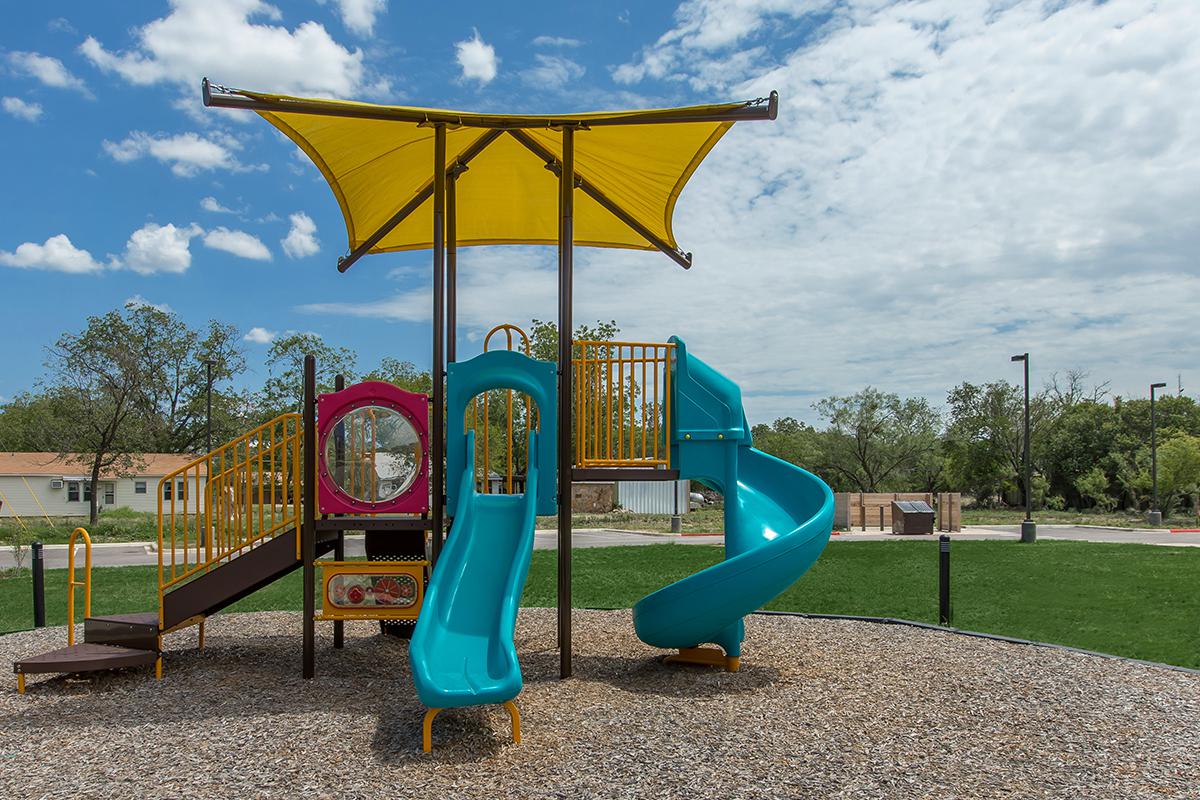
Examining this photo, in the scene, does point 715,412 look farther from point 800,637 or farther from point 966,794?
point 966,794

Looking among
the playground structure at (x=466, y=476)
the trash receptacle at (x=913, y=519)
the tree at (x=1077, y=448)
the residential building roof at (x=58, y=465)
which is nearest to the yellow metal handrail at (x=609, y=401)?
the playground structure at (x=466, y=476)

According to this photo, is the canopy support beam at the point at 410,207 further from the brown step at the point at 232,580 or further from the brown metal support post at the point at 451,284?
the brown step at the point at 232,580

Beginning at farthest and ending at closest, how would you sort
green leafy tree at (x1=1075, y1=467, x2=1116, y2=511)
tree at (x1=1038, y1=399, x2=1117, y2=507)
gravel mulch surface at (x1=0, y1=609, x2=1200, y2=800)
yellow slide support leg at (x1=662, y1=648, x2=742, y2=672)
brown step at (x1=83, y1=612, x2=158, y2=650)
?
tree at (x1=1038, y1=399, x2=1117, y2=507)
green leafy tree at (x1=1075, y1=467, x2=1116, y2=511)
yellow slide support leg at (x1=662, y1=648, x2=742, y2=672)
brown step at (x1=83, y1=612, x2=158, y2=650)
gravel mulch surface at (x1=0, y1=609, x2=1200, y2=800)

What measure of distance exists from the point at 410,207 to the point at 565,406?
4023 mm

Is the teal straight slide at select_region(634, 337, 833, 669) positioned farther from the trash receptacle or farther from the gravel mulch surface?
the trash receptacle

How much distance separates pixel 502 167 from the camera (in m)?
10.4

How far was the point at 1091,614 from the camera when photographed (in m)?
11.9

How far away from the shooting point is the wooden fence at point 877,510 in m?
32.7

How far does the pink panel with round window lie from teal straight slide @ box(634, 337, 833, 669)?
2.40 meters

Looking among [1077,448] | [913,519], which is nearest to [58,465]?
[913,519]

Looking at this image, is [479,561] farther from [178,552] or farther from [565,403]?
[178,552]

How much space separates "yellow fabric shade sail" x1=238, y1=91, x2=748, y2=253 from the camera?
829cm

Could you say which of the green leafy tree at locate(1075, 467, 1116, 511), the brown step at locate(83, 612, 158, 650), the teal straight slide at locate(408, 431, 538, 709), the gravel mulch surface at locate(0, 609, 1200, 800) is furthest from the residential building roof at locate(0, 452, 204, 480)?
the green leafy tree at locate(1075, 467, 1116, 511)

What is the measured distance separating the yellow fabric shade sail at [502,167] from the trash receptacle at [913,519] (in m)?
21.8
